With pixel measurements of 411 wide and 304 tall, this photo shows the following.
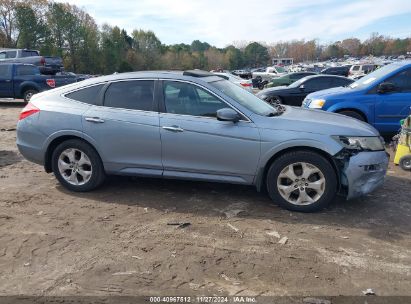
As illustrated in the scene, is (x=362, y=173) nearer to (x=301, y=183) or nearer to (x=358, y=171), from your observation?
(x=358, y=171)

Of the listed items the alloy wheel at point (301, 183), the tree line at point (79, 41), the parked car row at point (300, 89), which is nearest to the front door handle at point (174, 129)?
the alloy wheel at point (301, 183)

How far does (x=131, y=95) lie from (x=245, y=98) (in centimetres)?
149

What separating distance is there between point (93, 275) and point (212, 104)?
2493 millimetres

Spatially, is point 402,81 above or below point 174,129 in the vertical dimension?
above

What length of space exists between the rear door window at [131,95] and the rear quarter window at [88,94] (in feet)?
0.47

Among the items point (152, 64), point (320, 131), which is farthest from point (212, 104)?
point (152, 64)

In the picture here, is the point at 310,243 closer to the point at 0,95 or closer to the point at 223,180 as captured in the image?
the point at 223,180

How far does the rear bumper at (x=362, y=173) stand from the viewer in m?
4.74

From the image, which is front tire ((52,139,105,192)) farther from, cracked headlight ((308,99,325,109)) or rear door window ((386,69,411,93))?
rear door window ((386,69,411,93))

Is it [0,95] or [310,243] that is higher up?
[0,95]

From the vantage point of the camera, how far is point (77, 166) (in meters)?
5.55

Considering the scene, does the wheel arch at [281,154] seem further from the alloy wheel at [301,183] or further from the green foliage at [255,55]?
the green foliage at [255,55]

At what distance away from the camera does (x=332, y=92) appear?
9023 millimetres

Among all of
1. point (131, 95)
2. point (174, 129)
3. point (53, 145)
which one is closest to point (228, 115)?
point (174, 129)
